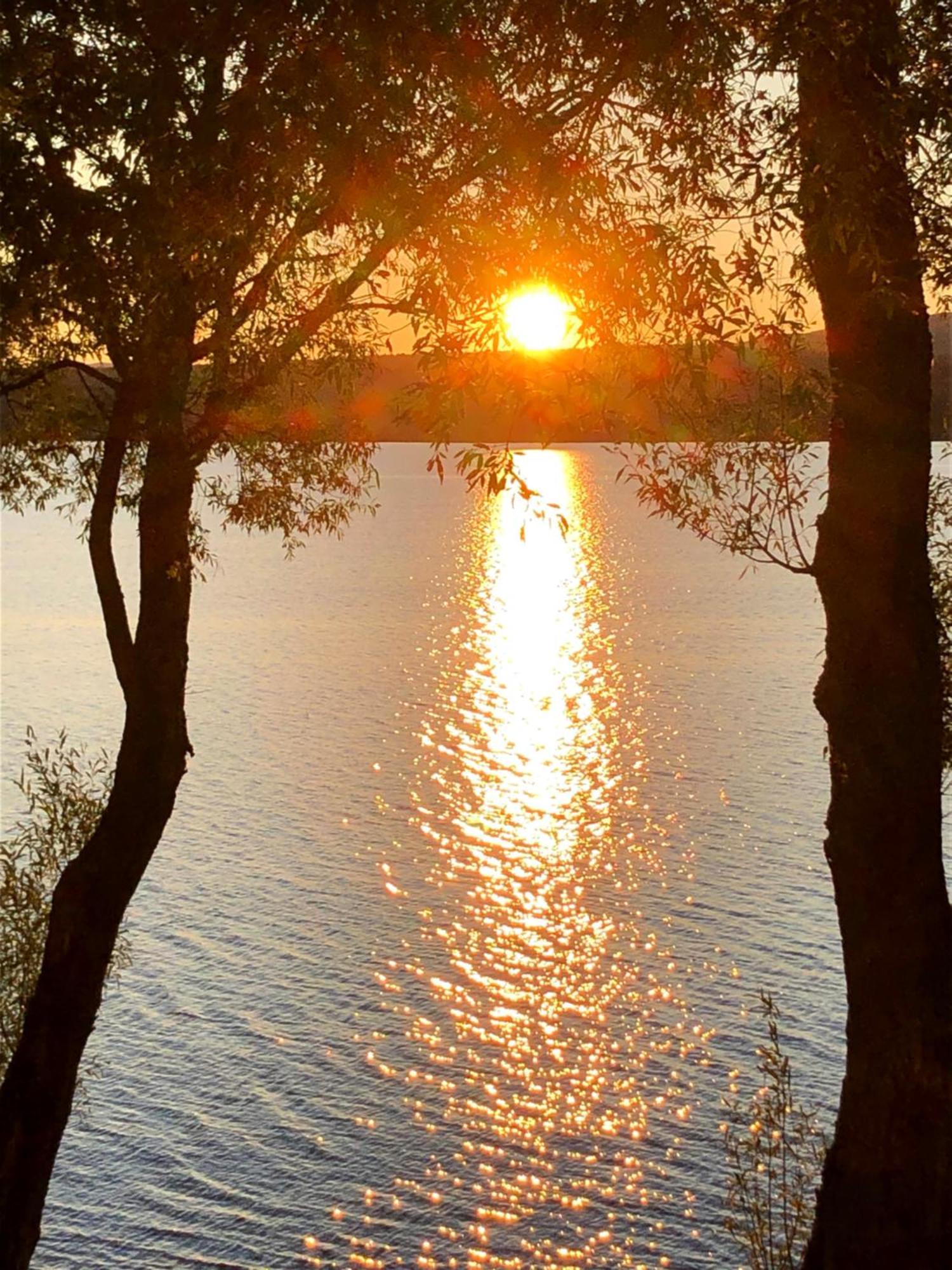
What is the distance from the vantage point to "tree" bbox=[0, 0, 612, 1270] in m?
13.8

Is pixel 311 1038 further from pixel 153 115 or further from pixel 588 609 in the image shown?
pixel 588 609

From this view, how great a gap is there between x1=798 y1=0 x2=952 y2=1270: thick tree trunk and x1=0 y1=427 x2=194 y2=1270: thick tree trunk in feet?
23.7

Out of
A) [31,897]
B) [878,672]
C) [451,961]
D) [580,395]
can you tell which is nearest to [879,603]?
[878,672]

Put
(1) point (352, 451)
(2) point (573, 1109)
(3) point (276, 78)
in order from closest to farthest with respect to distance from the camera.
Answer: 1. (3) point (276, 78)
2. (1) point (352, 451)
3. (2) point (573, 1109)

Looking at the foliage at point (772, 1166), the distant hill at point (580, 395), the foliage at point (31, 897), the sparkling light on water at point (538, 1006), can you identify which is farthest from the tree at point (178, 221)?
the foliage at point (31, 897)

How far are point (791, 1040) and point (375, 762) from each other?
35463 mm

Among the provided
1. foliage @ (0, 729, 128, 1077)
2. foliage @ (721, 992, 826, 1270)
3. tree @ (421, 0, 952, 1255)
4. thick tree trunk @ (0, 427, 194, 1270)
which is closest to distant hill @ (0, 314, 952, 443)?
tree @ (421, 0, 952, 1255)

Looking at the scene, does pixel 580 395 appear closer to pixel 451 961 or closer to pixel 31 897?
pixel 31 897

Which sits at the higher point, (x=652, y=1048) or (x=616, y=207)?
(x=616, y=207)

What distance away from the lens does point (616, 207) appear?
1482cm

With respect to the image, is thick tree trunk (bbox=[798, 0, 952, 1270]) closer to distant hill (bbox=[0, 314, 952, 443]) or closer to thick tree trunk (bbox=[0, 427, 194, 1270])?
distant hill (bbox=[0, 314, 952, 443])

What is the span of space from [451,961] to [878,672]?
40.6 metres

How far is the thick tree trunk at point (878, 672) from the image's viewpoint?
471 inches

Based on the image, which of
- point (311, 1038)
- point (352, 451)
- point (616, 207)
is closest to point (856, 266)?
point (616, 207)
